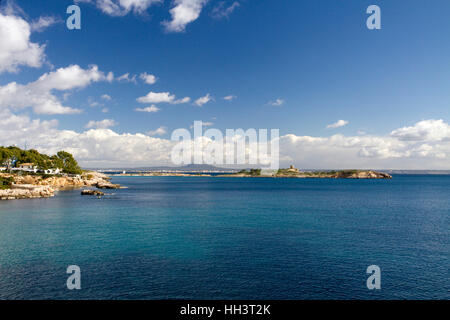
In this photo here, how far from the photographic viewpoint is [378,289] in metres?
25.9

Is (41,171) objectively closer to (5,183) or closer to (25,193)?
(5,183)

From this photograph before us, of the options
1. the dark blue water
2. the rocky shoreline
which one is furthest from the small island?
the dark blue water

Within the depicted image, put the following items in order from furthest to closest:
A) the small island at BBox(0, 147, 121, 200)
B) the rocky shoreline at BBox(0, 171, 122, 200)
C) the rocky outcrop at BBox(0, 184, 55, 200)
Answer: the small island at BBox(0, 147, 121, 200) < the rocky shoreline at BBox(0, 171, 122, 200) < the rocky outcrop at BBox(0, 184, 55, 200)

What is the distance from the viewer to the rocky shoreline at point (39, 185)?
9744cm

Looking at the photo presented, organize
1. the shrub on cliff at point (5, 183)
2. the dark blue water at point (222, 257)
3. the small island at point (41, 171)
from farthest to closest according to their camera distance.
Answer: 1. the small island at point (41, 171)
2. the shrub on cliff at point (5, 183)
3. the dark blue water at point (222, 257)

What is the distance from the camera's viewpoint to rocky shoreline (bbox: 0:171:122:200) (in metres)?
97.4

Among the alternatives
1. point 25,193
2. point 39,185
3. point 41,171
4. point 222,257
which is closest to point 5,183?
point 25,193

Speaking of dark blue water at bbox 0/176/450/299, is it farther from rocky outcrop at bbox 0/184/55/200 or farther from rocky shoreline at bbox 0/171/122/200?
rocky shoreline at bbox 0/171/122/200

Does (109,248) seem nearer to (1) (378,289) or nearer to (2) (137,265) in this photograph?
(2) (137,265)

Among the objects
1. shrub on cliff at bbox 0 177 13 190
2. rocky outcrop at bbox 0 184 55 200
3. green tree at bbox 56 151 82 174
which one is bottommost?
rocky outcrop at bbox 0 184 55 200

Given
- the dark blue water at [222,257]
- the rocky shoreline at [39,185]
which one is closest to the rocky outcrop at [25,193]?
the rocky shoreline at [39,185]

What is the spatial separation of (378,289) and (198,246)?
23538 mm

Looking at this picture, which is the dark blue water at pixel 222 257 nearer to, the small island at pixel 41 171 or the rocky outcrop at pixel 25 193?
the rocky outcrop at pixel 25 193
